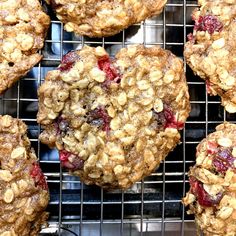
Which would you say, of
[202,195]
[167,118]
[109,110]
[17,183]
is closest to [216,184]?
[202,195]

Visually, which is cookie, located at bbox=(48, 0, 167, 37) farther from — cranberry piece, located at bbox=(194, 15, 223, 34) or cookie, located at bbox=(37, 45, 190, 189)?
cranberry piece, located at bbox=(194, 15, 223, 34)

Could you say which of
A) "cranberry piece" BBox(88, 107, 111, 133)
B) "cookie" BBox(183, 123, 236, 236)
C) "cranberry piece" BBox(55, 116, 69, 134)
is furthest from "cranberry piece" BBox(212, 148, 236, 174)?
"cranberry piece" BBox(55, 116, 69, 134)

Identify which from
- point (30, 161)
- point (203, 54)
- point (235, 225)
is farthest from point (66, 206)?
point (203, 54)

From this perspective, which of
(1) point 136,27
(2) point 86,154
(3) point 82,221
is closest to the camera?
(2) point 86,154

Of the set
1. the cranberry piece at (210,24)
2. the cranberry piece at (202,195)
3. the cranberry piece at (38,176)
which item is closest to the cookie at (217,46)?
the cranberry piece at (210,24)

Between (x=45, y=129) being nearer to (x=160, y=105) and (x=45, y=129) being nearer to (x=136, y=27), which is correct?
(x=160, y=105)

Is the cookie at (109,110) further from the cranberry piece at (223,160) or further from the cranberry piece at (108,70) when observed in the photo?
the cranberry piece at (223,160)
